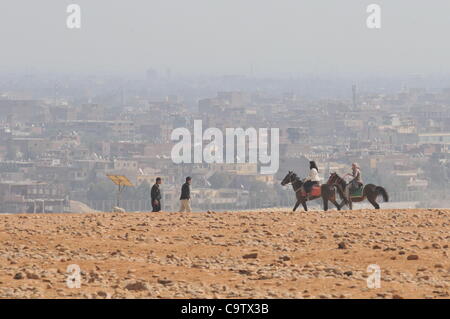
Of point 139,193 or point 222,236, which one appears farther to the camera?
point 139,193

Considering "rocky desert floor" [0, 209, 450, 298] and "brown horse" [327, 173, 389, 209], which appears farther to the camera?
"brown horse" [327, 173, 389, 209]

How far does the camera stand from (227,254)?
1431 centimetres

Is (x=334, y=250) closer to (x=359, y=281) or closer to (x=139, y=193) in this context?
(x=359, y=281)

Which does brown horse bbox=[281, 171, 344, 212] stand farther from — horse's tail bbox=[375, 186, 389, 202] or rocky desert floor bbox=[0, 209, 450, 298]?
rocky desert floor bbox=[0, 209, 450, 298]

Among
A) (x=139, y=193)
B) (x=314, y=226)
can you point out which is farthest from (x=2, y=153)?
(x=314, y=226)

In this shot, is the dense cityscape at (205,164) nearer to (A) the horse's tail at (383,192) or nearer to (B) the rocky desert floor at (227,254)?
(A) the horse's tail at (383,192)

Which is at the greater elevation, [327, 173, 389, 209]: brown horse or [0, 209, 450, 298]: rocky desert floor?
[327, 173, 389, 209]: brown horse

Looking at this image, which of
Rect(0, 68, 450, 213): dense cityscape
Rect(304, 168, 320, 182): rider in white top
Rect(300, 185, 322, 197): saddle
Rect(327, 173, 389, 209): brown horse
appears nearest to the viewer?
Rect(304, 168, 320, 182): rider in white top

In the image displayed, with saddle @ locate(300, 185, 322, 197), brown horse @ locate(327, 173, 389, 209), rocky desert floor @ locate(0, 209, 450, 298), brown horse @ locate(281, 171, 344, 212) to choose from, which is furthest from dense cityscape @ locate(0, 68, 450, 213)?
rocky desert floor @ locate(0, 209, 450, 298)

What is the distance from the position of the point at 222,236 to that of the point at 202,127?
16678 centimetres

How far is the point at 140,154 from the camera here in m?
150

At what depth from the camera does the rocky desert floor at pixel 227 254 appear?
460 inches

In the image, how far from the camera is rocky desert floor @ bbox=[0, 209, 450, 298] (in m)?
11.7

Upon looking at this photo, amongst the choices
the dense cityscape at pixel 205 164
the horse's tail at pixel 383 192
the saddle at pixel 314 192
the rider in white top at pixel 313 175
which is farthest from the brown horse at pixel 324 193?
the dense cityscape at pixel 205 164
